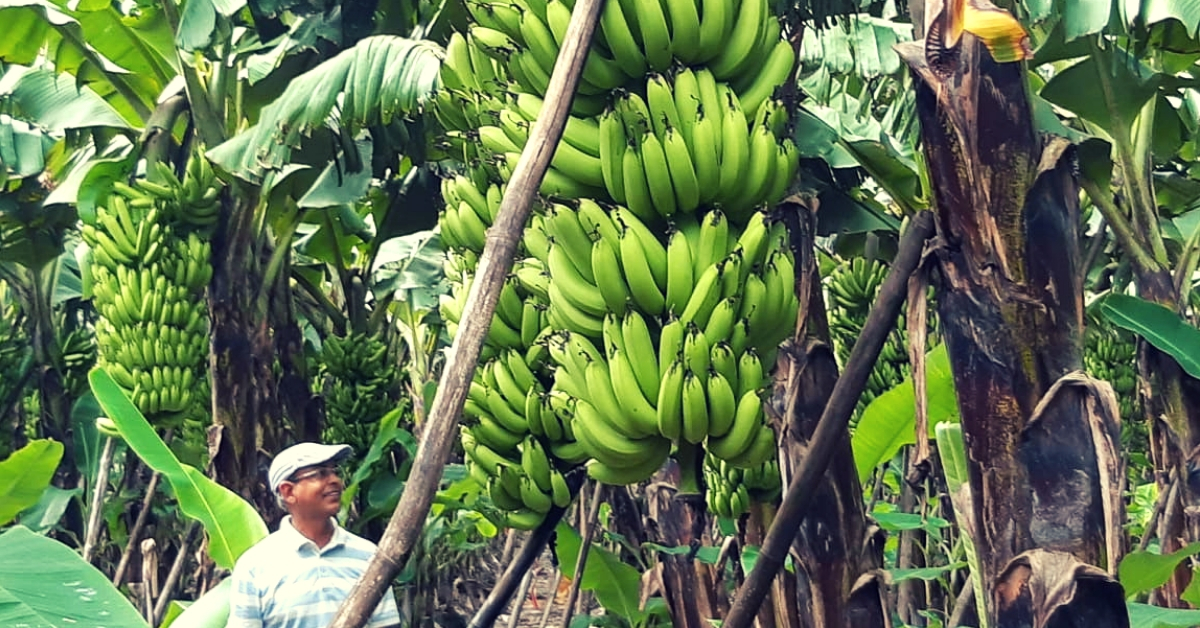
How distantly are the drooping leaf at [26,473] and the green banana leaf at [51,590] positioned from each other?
180 cm

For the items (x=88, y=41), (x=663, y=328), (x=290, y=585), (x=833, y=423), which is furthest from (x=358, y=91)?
(x=88, y=41)

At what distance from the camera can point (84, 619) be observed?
130cm

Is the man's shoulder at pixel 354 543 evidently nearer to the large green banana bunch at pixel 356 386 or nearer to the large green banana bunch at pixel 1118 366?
the large green banana bunch at pixel 356 386

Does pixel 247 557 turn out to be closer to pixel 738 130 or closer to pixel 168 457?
pixel 168 457

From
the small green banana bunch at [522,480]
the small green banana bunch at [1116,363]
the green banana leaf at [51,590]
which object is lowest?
the green banana leaf at [51,590]

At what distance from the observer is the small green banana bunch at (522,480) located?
1.78 meters

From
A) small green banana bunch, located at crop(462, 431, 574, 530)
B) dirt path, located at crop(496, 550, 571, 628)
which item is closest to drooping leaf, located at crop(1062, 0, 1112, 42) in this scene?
small green banana bunch, located at crop(462, 431, 574, 530)

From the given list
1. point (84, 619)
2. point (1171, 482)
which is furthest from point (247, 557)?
point (1171, 482)

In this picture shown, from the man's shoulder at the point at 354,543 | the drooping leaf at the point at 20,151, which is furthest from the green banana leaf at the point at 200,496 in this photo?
the drooping leaf at the point at 20,151

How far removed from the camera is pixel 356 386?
4980mm

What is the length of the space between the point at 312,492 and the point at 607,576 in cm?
138

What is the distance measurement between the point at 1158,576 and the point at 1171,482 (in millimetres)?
1253

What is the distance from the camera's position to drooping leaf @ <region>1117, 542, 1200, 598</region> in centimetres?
198

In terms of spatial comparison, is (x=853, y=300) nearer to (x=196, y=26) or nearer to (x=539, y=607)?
(x=196, y=26)
